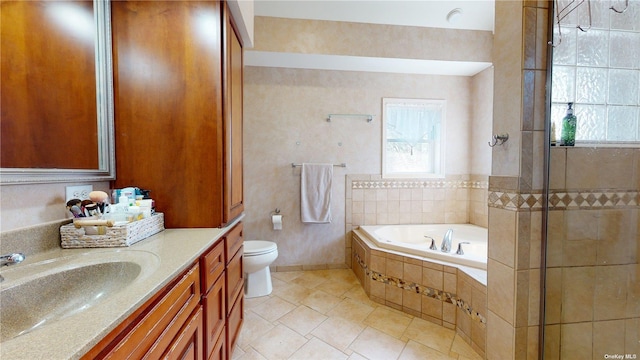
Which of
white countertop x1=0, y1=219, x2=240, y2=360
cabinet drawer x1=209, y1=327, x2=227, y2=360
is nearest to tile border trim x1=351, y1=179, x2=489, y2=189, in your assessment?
cabinet drawer x1=209, y1=327, x2=227, y2=360

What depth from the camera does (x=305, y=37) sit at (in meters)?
2.36

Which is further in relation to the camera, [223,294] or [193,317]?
[223,294]

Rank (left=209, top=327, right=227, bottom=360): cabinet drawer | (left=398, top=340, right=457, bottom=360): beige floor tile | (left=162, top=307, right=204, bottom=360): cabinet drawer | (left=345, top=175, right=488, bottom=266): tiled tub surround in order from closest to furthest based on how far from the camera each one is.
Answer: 1. (left=162, top=307, right=204, bottom=360): cabinet drawer
2. (left=209, top=327, right=227, bottom=360): cabinet drawer
3. (left=398, top=340, right=457, bottom=360): beige floor tile
4. (left=345, top=175, right=488, bottom=266): tiled tub surround

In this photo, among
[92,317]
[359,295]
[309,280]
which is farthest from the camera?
[309,280]

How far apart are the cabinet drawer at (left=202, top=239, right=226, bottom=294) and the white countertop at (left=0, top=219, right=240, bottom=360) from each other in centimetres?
9

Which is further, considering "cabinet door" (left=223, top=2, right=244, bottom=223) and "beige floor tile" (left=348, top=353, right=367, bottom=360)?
"beige floor tile" (left=348, top=353, right=367, bottom=360)

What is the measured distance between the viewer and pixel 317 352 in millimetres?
1552

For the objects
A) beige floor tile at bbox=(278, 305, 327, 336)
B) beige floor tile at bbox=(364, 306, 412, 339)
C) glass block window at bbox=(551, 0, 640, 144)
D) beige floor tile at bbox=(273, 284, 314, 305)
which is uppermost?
glass block window at bbox=(551, 0, 640, 144)

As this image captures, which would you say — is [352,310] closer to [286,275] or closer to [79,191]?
[286,275]

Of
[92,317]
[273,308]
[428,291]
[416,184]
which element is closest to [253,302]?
[273,308]

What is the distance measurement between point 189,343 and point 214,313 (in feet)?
0.86

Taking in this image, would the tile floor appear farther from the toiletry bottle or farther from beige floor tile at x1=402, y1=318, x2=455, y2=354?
the toiletry bottle

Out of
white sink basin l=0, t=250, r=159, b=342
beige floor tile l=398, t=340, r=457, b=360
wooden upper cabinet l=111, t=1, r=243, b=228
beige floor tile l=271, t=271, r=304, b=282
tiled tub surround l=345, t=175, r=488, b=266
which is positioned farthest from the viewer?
tiled tub surround l=345, t=175, r=488, b=266

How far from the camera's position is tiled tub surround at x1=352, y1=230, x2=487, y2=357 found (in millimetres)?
1582
